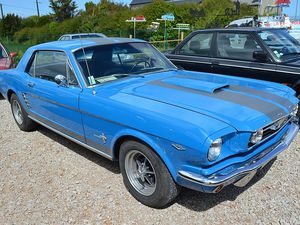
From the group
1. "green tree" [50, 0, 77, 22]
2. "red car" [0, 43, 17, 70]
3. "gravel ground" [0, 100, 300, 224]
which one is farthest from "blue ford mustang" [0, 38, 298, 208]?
"green tree" [50, 0, 77, 22]

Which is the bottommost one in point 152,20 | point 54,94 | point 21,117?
point 21,117

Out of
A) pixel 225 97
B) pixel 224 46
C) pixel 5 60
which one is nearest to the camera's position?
pixel 225 97

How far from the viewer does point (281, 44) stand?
572 centimetres

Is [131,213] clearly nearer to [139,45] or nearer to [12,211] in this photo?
[12,211]

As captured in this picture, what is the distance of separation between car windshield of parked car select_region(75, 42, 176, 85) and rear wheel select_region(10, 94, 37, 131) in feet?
6.44

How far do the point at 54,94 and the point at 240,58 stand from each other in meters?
3.51

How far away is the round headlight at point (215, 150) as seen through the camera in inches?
100

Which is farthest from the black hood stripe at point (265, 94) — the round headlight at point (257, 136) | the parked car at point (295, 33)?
the parked car at point (295, 33)

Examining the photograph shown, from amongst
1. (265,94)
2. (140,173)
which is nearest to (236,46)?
(265,94)

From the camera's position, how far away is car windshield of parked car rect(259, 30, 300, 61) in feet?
18.1

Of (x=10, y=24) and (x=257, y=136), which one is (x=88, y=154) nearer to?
(x=257, y=136)

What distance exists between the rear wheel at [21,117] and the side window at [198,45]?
3.41 metres

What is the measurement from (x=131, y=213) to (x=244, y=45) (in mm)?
4045

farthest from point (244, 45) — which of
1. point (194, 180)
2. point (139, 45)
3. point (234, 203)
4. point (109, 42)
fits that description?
point (194, 180)
